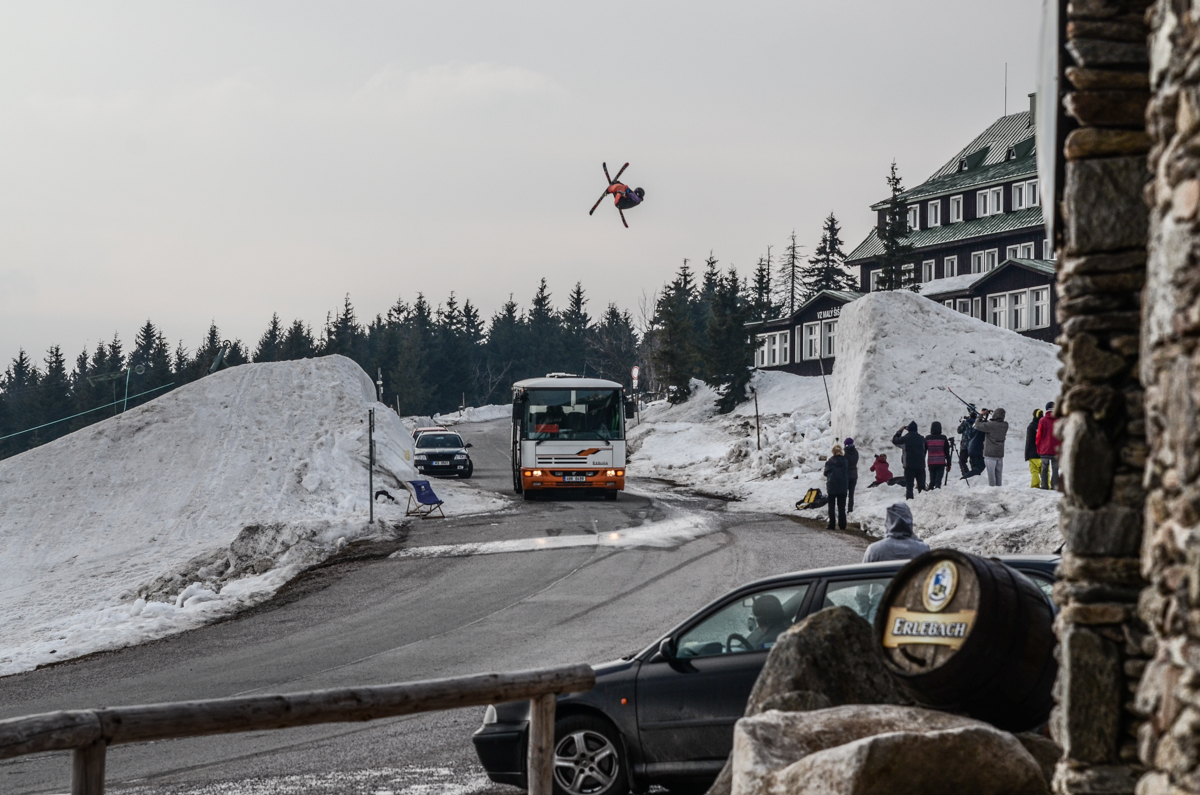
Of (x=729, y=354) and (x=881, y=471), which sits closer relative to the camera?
(x=881, y=471)

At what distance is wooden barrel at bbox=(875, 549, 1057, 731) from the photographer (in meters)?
5.88

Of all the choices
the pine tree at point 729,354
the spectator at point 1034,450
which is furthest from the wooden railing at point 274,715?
the pine tree at point 729,354

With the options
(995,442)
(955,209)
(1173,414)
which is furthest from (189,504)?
(955,209)

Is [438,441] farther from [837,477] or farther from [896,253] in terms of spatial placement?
[896,253]

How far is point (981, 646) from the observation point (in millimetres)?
5863

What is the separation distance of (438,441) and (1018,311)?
32.4 metres

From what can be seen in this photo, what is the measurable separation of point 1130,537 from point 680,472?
40.6 meters

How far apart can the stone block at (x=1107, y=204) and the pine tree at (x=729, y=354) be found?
197 ft

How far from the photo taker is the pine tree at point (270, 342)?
117 meters

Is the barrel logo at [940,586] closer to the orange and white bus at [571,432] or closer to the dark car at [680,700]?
the dark car at [680,700]

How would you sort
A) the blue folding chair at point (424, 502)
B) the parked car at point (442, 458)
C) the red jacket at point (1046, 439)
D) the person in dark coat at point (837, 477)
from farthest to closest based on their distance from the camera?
1. the parked car at point (442, 458)
2. the blue folding chair at point (424, 502)
3. the person in dark coat at point (837, 477)
4. the red jacket at point (1046, 439)

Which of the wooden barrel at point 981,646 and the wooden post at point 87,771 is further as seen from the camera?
the wooden barrel at point 981,646

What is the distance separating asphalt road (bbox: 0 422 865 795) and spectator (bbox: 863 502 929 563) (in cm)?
388

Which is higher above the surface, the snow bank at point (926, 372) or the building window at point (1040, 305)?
the building window at point (1040, 305)
